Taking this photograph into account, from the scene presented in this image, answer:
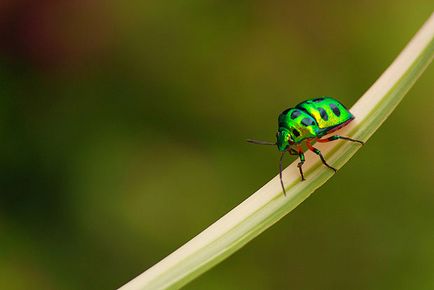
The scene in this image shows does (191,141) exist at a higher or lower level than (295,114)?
lower

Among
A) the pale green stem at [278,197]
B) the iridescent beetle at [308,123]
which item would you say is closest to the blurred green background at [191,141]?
the iridescent beetle at [308,123]

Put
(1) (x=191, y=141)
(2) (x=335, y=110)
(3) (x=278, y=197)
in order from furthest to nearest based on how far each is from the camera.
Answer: (1) (x=191, y=141), (2) (x=335, y=110), (3) (x=278, y=197)

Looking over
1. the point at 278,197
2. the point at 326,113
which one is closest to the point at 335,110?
the point at 326,113

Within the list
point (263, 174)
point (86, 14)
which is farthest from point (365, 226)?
point (86, 14)

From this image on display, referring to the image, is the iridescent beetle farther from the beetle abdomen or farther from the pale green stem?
the pale green stem

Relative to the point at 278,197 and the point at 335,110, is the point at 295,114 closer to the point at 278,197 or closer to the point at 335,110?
the point at 335,110

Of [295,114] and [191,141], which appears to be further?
[191,141]
